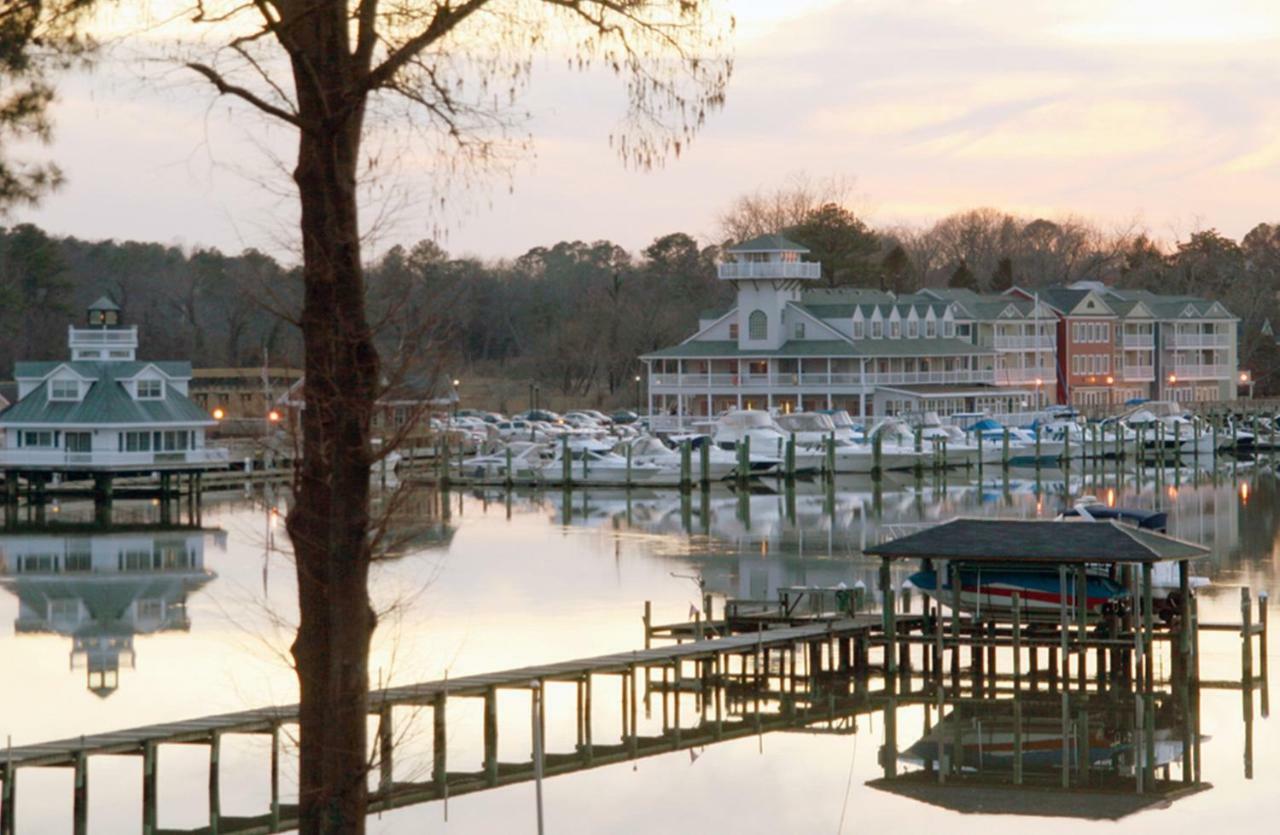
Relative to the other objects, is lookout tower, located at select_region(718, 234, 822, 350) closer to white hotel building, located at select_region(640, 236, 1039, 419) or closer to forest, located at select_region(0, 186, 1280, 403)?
white hotel building, located at select_region(640, 236, 1039, 419)

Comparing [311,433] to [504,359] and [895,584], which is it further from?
[504,359]

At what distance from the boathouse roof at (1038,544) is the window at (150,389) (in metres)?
44.9

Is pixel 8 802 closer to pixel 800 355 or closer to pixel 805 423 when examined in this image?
pixel 805 423

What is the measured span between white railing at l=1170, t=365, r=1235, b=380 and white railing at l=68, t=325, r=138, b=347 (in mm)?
75752

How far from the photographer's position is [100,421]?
6906 centimetres

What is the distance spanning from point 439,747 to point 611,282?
12412 centimetres

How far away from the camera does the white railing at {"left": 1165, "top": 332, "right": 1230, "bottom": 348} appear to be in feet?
416

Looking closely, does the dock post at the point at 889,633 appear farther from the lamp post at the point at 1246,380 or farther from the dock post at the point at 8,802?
the lamp post at the point at 1246,380

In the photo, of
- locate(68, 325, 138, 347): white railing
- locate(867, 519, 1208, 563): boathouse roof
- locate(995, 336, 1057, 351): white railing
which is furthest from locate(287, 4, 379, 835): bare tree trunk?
locate(995, 336, 1057, 351): white railing

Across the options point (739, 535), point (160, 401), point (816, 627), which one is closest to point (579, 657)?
point (816, 627)

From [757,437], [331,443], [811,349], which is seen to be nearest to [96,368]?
[757,437]

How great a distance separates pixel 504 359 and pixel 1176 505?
73614 mm

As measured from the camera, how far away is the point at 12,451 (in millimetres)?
70500

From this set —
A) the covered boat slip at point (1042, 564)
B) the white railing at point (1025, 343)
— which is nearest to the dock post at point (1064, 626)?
the covered boat slip at point (1042, 564)
